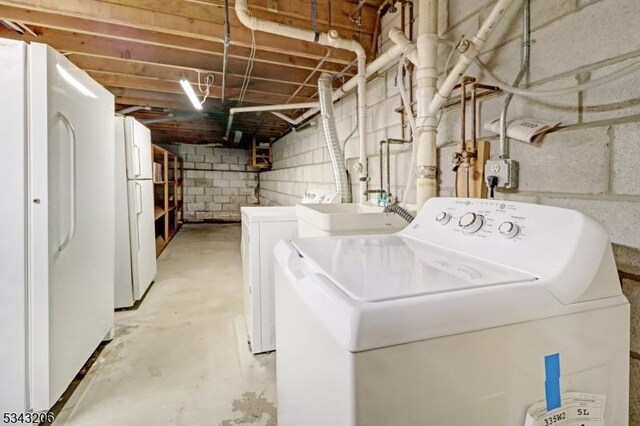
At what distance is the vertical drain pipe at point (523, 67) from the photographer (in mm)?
1354

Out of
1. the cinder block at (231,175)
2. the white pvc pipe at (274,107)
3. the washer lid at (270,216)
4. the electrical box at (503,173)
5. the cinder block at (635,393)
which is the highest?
the white pvc pipe at (274,107)

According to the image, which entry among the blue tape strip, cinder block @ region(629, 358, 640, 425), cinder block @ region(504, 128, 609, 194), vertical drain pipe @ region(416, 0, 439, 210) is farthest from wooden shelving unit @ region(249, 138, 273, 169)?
the blue tape strip

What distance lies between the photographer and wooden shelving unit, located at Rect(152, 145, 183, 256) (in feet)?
18.0

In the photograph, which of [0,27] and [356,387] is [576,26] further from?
[0,27]

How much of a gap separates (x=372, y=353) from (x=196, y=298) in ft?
10.1

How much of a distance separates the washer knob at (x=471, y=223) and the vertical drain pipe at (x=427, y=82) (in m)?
0.64

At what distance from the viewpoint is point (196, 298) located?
3.30 meters

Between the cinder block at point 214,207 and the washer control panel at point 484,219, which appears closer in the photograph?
the washer control panel at point 484,219

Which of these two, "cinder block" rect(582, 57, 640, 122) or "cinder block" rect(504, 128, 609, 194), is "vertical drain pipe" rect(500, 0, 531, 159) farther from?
"cinder block" rect(582, 57, 640, 122)

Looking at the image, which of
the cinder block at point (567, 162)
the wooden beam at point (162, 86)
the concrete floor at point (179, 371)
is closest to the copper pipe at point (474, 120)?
the cinder block at point (567, 162)

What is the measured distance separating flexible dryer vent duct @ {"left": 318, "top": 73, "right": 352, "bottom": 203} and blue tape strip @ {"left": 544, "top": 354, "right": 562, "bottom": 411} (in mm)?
2305

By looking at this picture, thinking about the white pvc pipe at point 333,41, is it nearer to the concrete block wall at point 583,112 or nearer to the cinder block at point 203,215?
the concrete block wall at point 583,112

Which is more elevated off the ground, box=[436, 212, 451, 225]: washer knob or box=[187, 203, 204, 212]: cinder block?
box=[436, 212, 451, 225]: washer knob

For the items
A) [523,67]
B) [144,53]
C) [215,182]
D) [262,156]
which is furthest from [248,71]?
[215,182]
